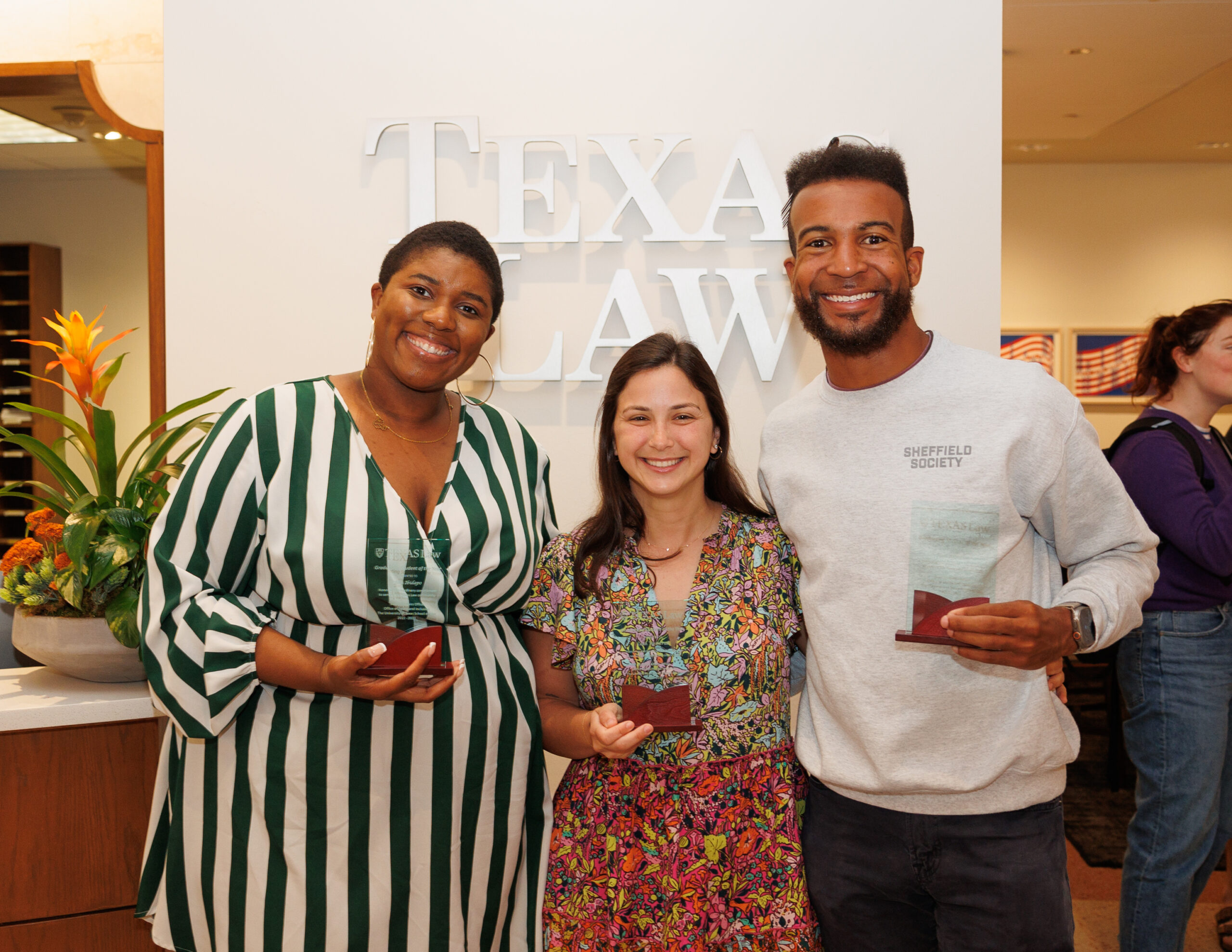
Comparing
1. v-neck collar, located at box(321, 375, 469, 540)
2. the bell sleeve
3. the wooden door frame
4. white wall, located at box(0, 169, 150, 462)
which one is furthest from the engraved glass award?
white wall, located at box(0, 169, 150, 462)

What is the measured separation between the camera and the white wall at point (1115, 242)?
7273mm

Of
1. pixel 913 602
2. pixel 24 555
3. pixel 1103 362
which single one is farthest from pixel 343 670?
pixel 1103 362

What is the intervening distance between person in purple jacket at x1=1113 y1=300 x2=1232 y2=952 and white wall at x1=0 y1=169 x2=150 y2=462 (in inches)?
169

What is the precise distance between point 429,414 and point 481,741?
657mm

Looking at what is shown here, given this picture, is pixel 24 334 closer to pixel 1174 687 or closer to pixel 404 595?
pixel 404 595

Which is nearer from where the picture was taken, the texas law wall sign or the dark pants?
the dark pants

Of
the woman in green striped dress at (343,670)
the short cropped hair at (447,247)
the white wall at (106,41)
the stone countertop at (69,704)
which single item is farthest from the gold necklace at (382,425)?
the white wall at (106,41)

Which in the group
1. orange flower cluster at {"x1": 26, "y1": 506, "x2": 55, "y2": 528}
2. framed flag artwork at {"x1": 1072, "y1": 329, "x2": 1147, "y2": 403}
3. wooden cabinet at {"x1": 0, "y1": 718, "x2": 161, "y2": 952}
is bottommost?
wooden cabinet at {"x1": 0, "y1": 718, "x2": 161, "y2": 952}

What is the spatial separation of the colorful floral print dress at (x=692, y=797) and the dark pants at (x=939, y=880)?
0.06m

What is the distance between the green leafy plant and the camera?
208 cm

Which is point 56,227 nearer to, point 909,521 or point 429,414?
point 429,414

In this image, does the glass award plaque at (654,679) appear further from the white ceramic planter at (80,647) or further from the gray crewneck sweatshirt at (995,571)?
the white ceramic planter at (80,647)

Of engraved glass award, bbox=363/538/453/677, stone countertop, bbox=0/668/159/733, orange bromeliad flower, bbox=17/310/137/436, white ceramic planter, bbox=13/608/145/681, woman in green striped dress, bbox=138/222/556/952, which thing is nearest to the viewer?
engraved glass award, bbox=363/538/453/677

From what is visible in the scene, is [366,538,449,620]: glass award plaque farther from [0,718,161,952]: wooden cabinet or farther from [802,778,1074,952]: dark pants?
[0,718,161,952]: wooden cabinet
